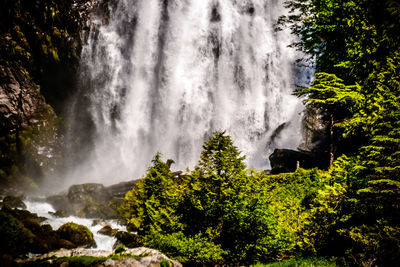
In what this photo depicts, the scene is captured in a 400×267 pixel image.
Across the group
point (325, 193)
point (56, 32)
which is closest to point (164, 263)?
point (325, 193)

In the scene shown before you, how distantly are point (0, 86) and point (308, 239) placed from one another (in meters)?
41.3

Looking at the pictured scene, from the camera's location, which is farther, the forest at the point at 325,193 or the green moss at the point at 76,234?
the green moss at the point at 76,234

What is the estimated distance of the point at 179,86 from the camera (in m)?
57.9

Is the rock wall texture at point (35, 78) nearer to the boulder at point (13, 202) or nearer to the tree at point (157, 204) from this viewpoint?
the boulder at point (13, 202)

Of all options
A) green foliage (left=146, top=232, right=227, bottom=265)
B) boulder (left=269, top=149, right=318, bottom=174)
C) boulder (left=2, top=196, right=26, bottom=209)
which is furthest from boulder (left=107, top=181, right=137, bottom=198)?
green foliage (left=146, top=232, right=227, bottom=265)

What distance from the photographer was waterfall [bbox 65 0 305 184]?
50812 millimetres

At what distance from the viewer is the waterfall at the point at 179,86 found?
50.8 m

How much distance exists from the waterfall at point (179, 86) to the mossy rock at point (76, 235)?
30702 mm

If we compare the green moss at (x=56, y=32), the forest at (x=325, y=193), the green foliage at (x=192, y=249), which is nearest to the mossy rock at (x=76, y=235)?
the forest at (x=325, y=193)

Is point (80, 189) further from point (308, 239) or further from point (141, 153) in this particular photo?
point (308, 239)

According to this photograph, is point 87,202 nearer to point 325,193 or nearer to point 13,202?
point 13,202

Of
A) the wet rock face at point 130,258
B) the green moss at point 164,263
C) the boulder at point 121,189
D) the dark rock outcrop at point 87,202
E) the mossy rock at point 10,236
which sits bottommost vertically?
the green moss at point 164,263

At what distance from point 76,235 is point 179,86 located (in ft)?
141

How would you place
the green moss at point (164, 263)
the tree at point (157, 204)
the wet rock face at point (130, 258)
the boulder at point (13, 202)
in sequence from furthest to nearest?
the boulder at point (13, 202), the tree at point (157, 204), the green moss at point (164, 263), the wet rock face at point (130, 258)
